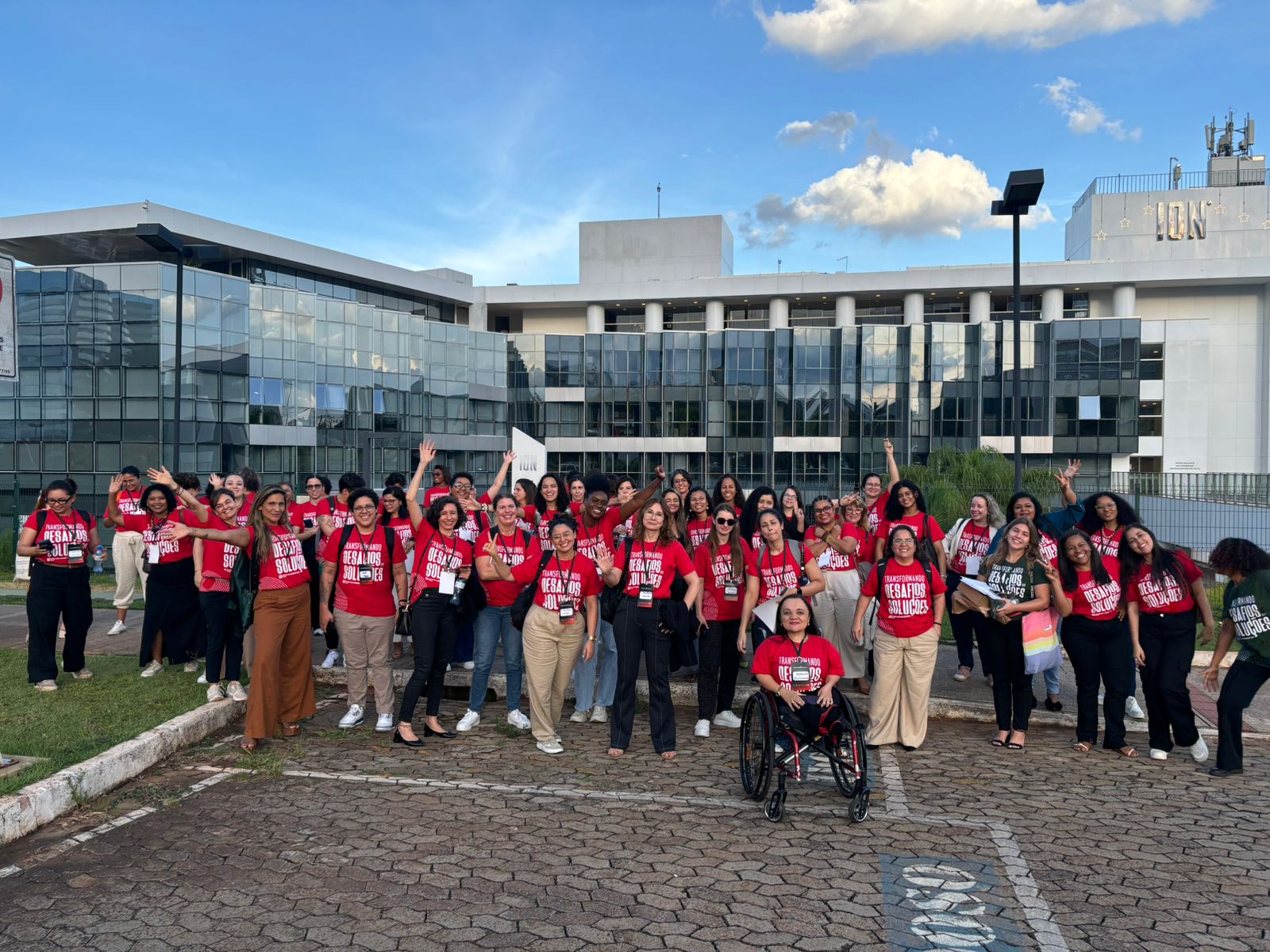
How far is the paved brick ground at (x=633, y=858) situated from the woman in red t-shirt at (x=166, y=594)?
2272mm

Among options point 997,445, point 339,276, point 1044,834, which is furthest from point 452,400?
point 1044,834

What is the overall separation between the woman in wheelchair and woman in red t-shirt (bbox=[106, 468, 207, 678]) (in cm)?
561

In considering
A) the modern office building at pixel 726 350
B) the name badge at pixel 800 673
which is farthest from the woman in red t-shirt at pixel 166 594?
the modern office building at pixel 726 350

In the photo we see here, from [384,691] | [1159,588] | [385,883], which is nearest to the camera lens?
[385,883]

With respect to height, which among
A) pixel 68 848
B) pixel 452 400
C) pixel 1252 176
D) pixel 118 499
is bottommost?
pixel 68 848

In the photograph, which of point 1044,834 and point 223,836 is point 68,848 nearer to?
point 223,836

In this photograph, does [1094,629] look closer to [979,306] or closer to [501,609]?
[501,609]

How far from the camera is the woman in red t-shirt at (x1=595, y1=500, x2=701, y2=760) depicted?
6730mm

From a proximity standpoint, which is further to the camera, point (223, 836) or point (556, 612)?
point (556, 612)

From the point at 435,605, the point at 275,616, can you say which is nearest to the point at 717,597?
the point at 435,605

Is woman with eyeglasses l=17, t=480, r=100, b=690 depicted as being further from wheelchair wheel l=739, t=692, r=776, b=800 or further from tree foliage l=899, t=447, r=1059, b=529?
tree foliage l=899, t=447, r=1059, b=529

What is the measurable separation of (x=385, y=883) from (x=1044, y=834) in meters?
3.70

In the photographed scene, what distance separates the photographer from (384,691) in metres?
7.27

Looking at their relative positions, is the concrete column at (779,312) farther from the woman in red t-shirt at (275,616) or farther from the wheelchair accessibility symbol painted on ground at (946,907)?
the wheelchair accessibility symbol painted on ground at (946,907)
